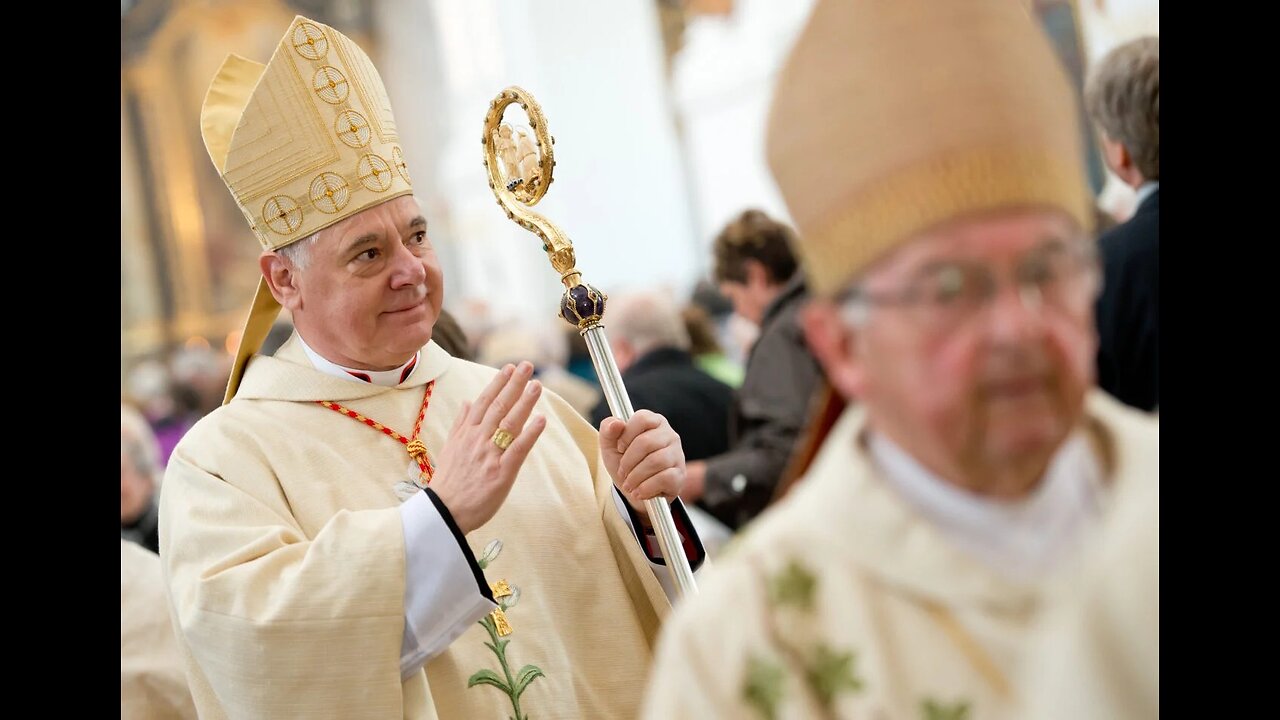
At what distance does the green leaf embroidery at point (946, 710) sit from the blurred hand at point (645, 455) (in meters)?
0.99

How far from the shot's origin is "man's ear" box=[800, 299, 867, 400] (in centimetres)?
124

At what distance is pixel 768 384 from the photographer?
5.33 ft

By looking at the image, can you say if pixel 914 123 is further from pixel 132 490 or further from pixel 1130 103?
pixel 132 490

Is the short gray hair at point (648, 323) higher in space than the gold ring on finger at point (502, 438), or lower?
lower

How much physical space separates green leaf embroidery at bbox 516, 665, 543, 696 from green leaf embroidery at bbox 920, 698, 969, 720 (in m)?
1.20

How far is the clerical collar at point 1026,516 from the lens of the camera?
3.98 feet

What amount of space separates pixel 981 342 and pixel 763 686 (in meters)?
0.37

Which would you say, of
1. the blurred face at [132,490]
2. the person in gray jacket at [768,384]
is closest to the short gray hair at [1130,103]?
the person in gray jacket at [768,384]

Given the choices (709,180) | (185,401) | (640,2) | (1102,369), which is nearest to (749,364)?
(1102,369)

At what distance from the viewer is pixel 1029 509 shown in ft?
4.00

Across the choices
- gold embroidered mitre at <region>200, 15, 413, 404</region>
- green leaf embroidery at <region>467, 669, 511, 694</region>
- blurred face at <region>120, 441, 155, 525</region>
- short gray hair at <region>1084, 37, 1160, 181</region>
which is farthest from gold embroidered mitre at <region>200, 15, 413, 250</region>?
blurred face at <region>120, 441, 155, 525</region>

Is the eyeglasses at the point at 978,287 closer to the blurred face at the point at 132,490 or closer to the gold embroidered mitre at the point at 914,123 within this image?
the gold embroidered mitre at the point at 914,123

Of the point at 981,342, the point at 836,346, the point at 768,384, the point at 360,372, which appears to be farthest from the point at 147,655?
the point at 981,342
